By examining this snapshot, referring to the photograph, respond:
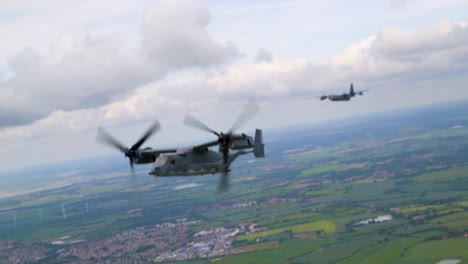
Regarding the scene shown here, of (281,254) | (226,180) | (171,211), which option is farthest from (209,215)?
(226,180)

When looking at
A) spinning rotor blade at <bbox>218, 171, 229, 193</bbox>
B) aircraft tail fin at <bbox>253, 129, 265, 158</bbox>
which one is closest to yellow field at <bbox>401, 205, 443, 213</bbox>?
aircraft tail fin at <bbox>253, 129, 265, 158</bbox>

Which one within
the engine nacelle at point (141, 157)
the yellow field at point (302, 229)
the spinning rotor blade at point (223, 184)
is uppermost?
the engine nacelle at point (141, 157)

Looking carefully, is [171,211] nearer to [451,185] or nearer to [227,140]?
[451,185]

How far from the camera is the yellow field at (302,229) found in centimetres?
13775

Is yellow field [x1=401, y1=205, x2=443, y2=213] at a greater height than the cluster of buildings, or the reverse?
yellow field [x1=401, y1=205, x2=443, y2=213]

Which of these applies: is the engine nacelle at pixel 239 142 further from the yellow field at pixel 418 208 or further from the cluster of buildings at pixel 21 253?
the cluster of buildings at pixel 21 253

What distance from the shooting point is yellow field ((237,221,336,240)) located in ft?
452

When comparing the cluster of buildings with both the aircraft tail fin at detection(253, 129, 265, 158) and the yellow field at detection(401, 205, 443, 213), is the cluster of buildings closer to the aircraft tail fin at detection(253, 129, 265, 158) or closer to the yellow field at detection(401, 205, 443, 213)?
the yellow field at detection(401, 205, 443, 213)

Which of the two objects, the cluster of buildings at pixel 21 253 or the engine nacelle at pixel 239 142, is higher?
the engine nacelle at pixel 239 142

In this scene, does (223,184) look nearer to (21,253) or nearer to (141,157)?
(141,157)

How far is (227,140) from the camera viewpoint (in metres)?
48.3

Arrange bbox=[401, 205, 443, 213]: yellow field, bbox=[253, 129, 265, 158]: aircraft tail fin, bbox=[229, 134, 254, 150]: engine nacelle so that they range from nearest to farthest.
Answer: bbox=[229, 134, 254, 150]: engine nacelle < bbox=[253, 129, 265, 158]: aircraft tail fin < bbox=[401, 205, 443, 213]: yellow field

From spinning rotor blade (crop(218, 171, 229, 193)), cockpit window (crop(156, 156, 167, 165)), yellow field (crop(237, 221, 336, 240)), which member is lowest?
yellow field (crop(237, 221, 336, 240))

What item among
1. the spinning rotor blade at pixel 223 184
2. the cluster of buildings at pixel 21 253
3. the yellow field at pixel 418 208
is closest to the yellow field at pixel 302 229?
the yellow field at pixel 418 208
